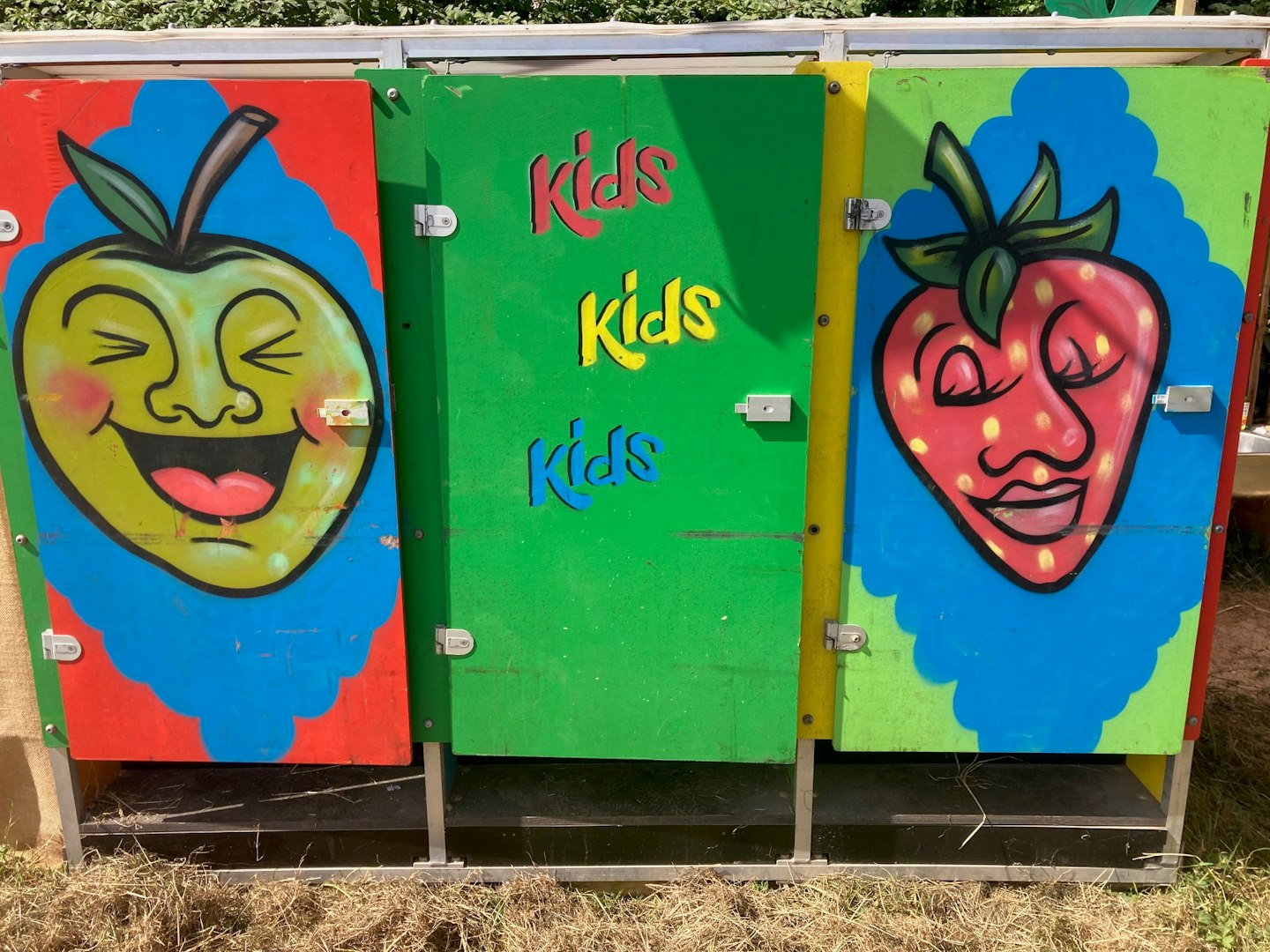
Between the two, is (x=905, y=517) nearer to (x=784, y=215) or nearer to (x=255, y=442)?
(x=784, y=215)

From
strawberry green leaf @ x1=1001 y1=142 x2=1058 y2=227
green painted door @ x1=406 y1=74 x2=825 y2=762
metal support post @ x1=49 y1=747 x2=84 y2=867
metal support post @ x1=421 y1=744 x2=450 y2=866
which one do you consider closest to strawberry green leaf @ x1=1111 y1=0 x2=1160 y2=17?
strawberry green leaf @ x1=1001 y1=142 x2=1058 y2=227

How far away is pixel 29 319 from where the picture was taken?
2094 millimetres

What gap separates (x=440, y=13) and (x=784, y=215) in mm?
4239

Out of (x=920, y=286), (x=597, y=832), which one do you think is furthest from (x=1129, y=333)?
(x=597, y=832)

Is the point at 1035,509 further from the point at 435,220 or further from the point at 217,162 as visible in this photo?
the point at 217,162

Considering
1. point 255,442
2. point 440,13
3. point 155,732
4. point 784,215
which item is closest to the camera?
point 784,215

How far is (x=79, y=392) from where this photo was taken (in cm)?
213

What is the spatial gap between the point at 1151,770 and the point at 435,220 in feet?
8.86

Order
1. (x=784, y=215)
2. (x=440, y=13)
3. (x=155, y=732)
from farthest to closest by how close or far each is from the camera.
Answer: (x=440, y=13) < (x=155, y=732) < (x=784, y=215)

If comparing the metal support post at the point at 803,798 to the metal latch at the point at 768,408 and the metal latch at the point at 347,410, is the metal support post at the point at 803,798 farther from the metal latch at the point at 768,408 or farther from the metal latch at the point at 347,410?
the metal latch at the point at 347,410

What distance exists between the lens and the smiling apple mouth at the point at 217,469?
2.14 meters

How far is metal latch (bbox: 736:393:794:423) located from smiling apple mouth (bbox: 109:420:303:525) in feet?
3.94

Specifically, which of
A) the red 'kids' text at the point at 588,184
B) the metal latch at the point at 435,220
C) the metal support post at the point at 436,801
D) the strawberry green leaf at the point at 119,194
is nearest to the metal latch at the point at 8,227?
the strawberry green leaf at the point at 119,194

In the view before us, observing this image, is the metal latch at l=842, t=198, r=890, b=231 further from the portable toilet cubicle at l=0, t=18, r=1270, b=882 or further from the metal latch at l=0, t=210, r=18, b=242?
the metal latch at l=0, t=210, r=18, b=242
